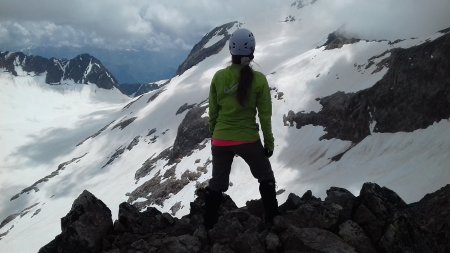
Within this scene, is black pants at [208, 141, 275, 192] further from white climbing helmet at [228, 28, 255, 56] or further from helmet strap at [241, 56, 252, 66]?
white climbing helmet at [228, 28, 255, 56]

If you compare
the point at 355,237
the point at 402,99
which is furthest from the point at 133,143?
the point at 355,237

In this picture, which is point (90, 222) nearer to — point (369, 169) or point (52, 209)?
point (369, 169)

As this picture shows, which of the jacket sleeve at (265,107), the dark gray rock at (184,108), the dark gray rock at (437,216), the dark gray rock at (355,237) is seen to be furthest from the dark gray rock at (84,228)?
the dark gray rock at (184,108)

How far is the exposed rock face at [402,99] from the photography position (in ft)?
151

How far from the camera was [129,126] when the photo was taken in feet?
450

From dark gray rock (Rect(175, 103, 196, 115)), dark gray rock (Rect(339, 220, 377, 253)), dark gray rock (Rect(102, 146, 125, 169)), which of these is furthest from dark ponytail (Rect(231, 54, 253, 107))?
dark gray rock (Rect(102, 146, 125, 169))

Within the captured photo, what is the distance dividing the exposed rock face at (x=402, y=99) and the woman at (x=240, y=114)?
1552 inches

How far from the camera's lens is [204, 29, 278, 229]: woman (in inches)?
358

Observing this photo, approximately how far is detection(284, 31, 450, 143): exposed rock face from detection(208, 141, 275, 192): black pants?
3934 centimetres

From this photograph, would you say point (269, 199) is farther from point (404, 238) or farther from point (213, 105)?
point (404, 238)

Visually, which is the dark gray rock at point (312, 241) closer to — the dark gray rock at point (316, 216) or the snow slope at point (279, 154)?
the dark gray rock at point (316, 216)

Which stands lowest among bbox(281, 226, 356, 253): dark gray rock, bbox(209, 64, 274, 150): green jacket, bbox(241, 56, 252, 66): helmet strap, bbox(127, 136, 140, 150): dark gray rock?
bbox(281, 226, 356, 253): dark gray rock

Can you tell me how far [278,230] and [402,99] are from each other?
44.3m

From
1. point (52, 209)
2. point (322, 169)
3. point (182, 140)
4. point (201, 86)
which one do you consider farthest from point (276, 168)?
point (201, 86)
